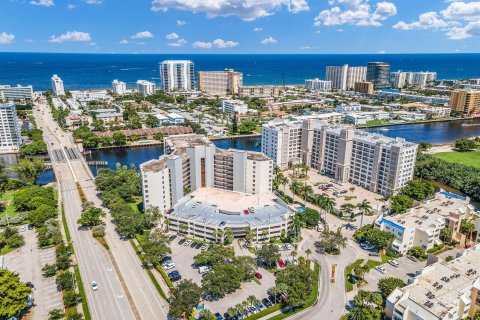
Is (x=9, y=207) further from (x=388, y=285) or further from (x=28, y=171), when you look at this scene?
(x=388, y=285)

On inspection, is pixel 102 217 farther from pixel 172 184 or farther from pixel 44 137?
pixel 44 137

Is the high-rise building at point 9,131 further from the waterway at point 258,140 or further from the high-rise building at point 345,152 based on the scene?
the high-rise building at point 345,152

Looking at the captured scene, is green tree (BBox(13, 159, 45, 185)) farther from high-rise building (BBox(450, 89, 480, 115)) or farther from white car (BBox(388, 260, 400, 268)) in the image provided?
high-rise building (BBox(450, 89, 480, 115))

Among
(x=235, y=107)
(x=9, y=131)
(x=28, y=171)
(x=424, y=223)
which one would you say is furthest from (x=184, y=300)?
(x=235, y=107)

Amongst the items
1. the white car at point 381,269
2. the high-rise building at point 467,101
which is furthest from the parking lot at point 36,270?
the high-rise building at point 467,101

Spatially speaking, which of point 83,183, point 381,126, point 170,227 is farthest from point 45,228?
point 381,126
